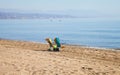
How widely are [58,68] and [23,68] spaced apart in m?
1.48

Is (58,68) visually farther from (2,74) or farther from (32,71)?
(2,74)

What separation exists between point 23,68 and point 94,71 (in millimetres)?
2982

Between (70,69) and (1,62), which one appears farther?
(1,62)

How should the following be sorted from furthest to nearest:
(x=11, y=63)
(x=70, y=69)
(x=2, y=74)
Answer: (x=11, y=63) < (x=70, y=69) < (x=2, y=74)

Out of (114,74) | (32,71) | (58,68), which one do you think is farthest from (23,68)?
(114,74)

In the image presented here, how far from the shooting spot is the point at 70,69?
10602 millimetres

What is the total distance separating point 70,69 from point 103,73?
1.42 meters

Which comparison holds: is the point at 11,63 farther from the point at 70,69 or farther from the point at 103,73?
the point at 103,73

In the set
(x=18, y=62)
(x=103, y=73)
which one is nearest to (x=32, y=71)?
(x=18, y=62)

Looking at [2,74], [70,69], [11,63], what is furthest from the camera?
[11,63]

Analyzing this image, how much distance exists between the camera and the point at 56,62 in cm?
1212

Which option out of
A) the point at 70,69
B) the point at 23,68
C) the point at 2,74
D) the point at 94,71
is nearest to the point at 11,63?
the point at 23,68

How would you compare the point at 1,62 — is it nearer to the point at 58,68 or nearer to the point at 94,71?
the point at 58,68

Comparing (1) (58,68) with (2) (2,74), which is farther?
(1) (58,68)
